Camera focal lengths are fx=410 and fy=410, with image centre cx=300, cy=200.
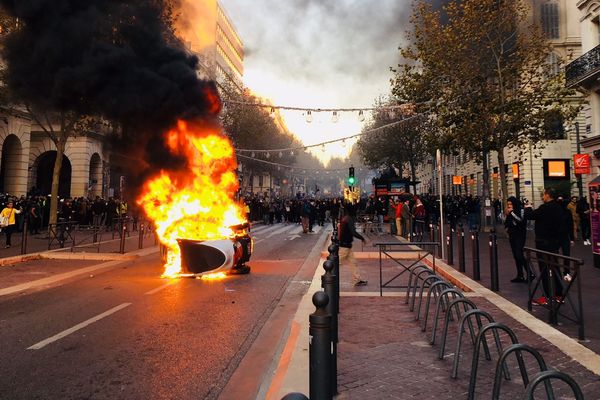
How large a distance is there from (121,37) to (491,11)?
1555cm

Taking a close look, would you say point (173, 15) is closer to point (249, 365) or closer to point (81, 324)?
point (81, 324)

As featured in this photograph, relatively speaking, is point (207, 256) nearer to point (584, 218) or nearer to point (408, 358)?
point (408, 358)

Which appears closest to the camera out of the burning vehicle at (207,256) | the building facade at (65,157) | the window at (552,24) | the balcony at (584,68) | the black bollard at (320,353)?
the black bollard at (320,353)

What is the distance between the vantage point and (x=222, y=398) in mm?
3619

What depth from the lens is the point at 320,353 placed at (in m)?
2.67

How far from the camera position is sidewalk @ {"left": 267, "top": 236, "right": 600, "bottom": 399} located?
3.57 meters

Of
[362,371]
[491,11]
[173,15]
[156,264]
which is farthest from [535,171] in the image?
[362,371]

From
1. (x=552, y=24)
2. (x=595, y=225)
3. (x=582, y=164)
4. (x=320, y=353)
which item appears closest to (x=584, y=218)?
(x=582, y=164)

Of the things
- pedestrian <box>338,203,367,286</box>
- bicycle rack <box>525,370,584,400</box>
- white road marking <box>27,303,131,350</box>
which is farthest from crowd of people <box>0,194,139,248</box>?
bicycle rack <box>525,370,584,400</box>

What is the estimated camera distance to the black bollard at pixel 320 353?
2559 millimetres

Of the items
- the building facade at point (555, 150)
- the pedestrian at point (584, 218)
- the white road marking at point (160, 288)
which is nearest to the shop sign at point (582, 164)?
the pedestrian at point (584, 218)

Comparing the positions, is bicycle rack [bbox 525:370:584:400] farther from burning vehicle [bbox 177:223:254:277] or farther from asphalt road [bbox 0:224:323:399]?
burning vehicle [bbox 177:223:254:277]

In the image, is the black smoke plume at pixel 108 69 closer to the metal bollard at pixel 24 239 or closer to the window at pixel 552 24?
the metal bollard at pixel 24 239

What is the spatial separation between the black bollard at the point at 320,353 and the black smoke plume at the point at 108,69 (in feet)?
32.4
